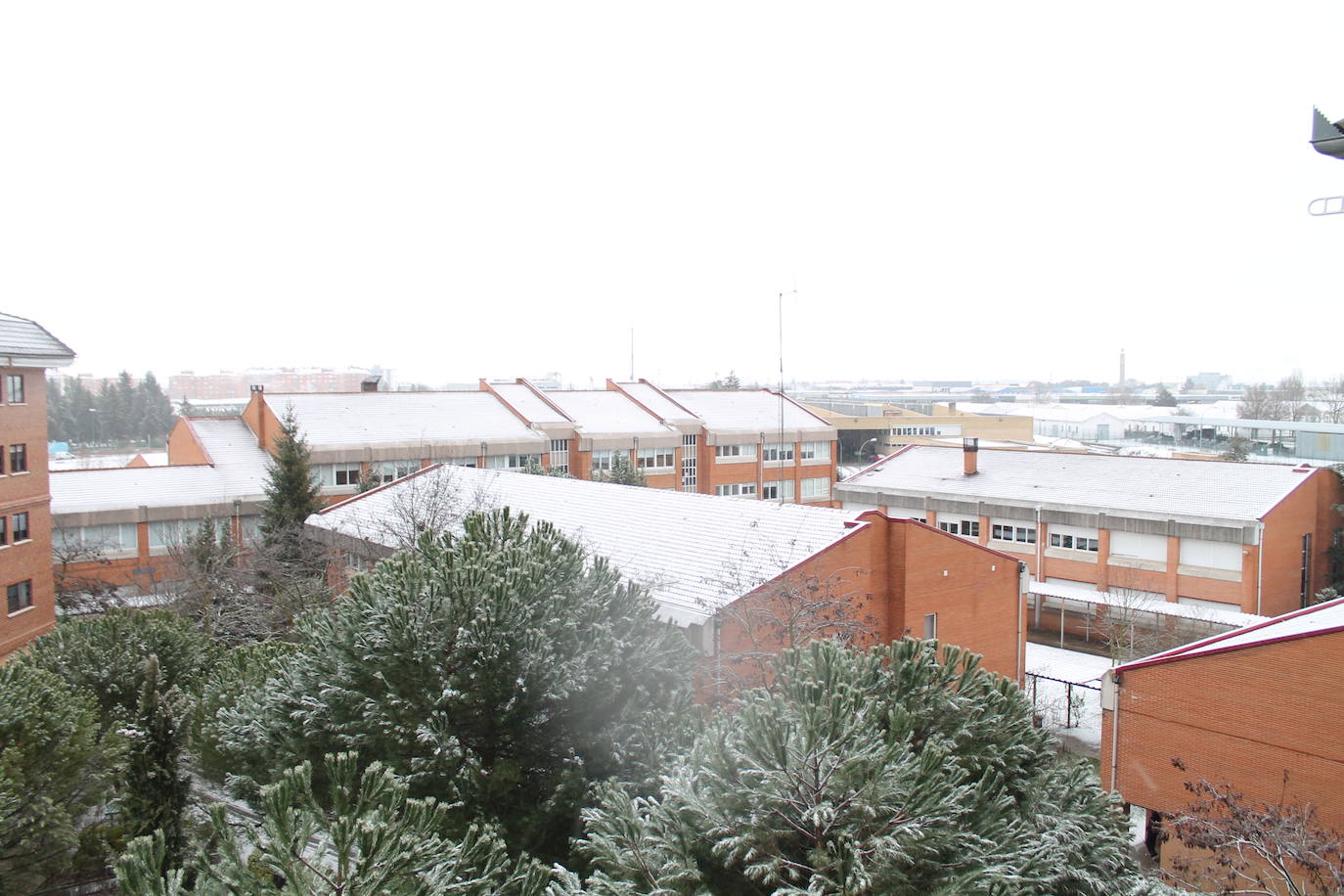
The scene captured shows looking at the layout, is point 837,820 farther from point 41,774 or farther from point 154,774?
point 154,774

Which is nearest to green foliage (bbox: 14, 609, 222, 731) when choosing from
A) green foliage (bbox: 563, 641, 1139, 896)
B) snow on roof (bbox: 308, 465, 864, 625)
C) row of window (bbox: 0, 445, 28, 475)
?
snow on roof (bbox: 308, 465, 864, 625)

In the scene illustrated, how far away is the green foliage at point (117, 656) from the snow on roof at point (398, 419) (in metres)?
24.9

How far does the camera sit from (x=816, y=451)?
176 feet

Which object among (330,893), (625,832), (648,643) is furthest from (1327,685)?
(330,893)

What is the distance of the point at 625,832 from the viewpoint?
645cm

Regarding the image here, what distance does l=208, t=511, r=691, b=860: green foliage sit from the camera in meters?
9.34

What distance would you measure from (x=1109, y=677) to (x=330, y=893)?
14070mm

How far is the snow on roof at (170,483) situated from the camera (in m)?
34.1

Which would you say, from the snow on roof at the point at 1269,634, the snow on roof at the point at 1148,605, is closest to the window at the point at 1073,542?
the snow on roof at the point at 1148,605

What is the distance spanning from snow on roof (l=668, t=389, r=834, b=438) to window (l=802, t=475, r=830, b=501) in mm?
3180

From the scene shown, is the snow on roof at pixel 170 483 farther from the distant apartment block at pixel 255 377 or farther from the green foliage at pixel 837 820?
the distant apartment block at pixel 255 377

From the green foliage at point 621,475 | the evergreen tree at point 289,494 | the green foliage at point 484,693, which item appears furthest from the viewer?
the green foliage at point 621,475

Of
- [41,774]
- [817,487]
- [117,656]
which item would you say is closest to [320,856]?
[41,774]

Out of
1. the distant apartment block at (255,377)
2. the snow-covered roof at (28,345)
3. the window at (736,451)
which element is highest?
the distant apartment block at (255,377)
